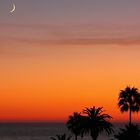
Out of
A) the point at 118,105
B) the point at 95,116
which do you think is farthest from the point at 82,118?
the point at 118,105

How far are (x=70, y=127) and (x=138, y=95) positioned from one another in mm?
22887

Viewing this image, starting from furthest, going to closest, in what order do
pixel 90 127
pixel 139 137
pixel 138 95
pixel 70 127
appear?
pixel 70 127 → pixel 138 95 → pixel 90 127 → pixel 139 137

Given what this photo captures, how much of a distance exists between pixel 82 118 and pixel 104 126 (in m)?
4.19

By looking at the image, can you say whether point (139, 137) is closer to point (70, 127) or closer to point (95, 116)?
point (95, 116)

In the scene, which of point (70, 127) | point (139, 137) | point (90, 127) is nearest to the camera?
point (139, 137)

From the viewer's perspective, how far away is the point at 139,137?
82.4m

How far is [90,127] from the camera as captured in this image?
95.1 metres

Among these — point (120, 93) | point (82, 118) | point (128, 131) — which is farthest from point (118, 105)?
point (128, 131)

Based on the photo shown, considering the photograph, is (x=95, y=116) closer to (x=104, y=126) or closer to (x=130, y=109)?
(x=104, y=126)

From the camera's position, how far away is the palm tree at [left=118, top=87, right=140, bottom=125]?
102 meters

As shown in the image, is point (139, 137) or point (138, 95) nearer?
point (139, 137)

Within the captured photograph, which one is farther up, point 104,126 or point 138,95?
point 138,95

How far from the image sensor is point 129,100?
102250mm

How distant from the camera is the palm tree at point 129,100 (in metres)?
102
